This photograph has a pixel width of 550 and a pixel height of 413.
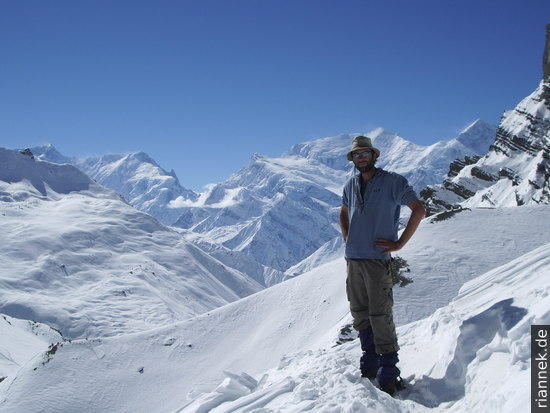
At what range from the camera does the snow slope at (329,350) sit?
5.32m

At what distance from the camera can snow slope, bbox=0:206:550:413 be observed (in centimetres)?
532

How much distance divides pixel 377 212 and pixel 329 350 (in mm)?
4639

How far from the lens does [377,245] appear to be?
6.06 metres

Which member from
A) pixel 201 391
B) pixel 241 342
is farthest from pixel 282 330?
pixel 201 391

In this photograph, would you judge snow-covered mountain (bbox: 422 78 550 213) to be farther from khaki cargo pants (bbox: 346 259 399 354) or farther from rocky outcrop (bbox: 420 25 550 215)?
khaki cargo pants (bbox: 346 259 399 354)

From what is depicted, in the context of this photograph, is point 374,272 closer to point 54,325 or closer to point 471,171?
point 471,171

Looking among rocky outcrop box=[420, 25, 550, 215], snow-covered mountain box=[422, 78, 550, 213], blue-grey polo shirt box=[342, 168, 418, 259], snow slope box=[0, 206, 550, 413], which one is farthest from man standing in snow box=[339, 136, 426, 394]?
snow-covered mountain box=[422, 78, 550, 213]

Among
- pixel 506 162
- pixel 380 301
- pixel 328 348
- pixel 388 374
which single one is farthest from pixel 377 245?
pixel 506 162

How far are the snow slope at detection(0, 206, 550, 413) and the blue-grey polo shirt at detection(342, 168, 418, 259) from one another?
5.04ft

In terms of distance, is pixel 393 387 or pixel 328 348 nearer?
pixel 393 387

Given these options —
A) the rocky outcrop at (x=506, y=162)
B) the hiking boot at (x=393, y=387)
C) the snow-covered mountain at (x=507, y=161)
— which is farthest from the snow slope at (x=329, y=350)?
the snow-covered mountain at (x=507, y=161)

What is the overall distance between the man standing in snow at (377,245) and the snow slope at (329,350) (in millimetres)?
440

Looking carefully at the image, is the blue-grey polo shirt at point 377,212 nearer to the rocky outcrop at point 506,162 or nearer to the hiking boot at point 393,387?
the hiking boot at point 393,387

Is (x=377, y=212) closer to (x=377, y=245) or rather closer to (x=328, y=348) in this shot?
(x=377, y=245)
